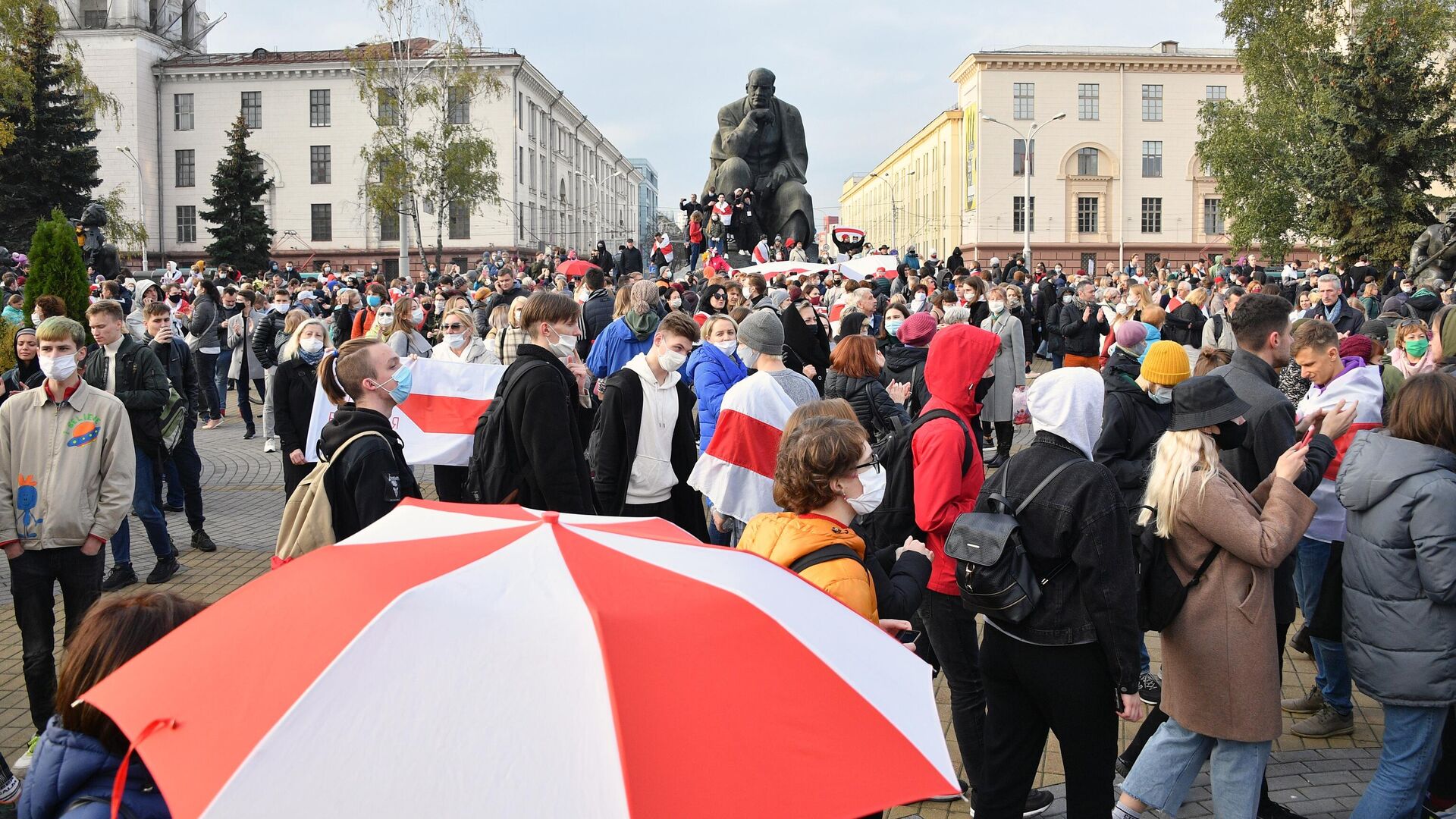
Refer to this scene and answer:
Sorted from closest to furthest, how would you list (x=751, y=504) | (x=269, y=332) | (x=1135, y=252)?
1. (x=751, y=504)
2. (x=269, y=332)
3. (x=1135, y=252)

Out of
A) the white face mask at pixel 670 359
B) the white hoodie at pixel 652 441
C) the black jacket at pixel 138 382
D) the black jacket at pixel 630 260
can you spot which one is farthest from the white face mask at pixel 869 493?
the black jacket at pixel 630 260

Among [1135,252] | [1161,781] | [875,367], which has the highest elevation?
[1135,252]

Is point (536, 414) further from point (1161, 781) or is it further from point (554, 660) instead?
point (554, 660)

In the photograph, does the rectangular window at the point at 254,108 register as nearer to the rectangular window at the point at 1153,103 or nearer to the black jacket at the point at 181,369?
the rectangular window at the point at 1153,103

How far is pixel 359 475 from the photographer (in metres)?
4.18

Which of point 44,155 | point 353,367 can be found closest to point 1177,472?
point 353,367

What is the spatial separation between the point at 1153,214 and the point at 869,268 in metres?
59.7

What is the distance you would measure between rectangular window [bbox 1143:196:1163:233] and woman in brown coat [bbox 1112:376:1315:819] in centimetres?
7451

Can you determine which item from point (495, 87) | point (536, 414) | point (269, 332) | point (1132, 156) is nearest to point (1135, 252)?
point (1132, 156)

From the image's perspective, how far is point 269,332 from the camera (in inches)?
498

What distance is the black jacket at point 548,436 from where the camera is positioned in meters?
5.03

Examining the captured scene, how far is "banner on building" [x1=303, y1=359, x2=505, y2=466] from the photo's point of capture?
7598 mm

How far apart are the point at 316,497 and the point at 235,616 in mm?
2072

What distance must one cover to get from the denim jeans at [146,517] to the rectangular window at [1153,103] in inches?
2922
